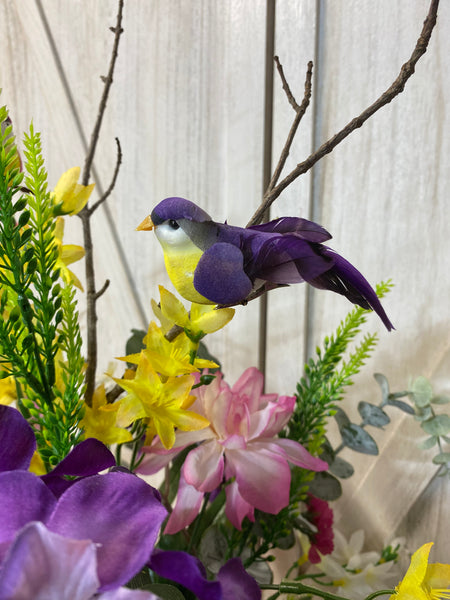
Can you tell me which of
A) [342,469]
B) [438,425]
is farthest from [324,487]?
[438,425]

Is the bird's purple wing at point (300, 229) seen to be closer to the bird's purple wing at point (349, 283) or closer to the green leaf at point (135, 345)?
the bird's purple wing at point (349, 283)

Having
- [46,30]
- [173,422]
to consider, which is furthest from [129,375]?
[46,30]

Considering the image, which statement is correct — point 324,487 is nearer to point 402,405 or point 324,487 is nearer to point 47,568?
point 402,405

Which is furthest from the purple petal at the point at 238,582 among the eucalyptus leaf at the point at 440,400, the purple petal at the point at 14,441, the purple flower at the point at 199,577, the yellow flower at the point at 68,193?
the eucalyptus leaf at the point at 440,400

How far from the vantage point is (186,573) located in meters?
0.19

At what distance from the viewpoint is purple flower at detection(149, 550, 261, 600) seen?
19 centimetres

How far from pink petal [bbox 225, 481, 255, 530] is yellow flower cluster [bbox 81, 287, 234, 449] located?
10 centimetres

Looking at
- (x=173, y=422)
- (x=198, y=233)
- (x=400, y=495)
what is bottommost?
(x=400, y=495)

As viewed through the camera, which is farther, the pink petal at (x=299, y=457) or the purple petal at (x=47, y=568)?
the pink petal at (x=299, y=457)

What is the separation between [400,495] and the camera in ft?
1.94

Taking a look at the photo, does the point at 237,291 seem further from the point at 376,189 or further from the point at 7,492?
the point at 376,189

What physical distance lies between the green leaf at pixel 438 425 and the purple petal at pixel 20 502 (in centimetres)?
42

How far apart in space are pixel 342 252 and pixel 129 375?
1.05 feet

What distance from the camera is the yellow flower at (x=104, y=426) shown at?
1.01ft
